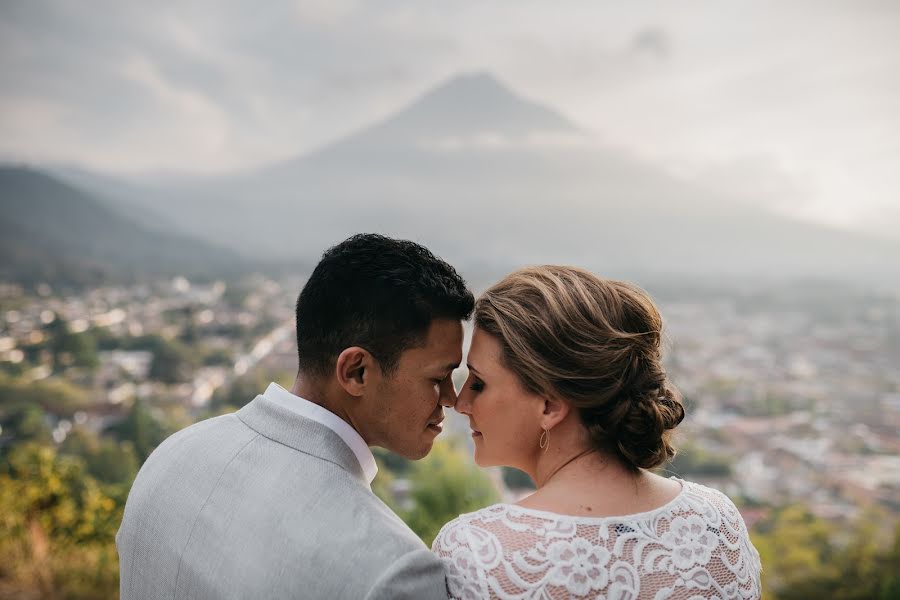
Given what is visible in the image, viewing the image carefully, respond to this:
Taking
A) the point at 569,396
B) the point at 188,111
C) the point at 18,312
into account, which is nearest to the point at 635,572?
the point at 569,396

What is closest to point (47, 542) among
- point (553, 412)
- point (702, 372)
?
point (553, 412)

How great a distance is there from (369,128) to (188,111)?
3756cm

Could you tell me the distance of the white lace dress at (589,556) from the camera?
1087 mm

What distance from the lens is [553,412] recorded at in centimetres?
136

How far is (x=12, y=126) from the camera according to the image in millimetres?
16703

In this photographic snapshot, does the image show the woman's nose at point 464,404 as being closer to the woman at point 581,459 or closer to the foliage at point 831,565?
the woman at point 581,459

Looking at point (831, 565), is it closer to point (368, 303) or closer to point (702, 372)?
point (368, 303)

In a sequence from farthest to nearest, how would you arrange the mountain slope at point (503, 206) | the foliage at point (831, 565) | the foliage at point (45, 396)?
the mountain slope at point (503, 206), the foliage at point (45, 396), the foliage at point (831, 565)

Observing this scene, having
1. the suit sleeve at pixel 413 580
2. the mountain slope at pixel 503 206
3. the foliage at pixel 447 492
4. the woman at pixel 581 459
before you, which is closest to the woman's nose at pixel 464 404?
the woman at pixel 581 459

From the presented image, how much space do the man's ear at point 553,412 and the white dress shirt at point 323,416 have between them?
385 mm

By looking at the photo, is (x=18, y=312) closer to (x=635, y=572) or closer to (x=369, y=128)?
(x=635, y=572)

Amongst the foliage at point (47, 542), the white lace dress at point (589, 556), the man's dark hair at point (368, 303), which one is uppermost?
the man's dark hair at point (368, 303)

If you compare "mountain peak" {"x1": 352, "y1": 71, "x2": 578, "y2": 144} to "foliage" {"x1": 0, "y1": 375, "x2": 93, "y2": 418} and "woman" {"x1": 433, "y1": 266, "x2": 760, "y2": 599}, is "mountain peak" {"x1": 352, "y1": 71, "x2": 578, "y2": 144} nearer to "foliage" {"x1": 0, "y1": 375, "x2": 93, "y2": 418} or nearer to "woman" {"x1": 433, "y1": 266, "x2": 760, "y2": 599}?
"foliage" {"x1": 0, "y1": 375, "x2": 93, "y2": 418}

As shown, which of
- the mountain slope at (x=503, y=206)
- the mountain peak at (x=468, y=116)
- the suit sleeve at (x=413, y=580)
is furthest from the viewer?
the mountain peak at (x=468, y=116)
